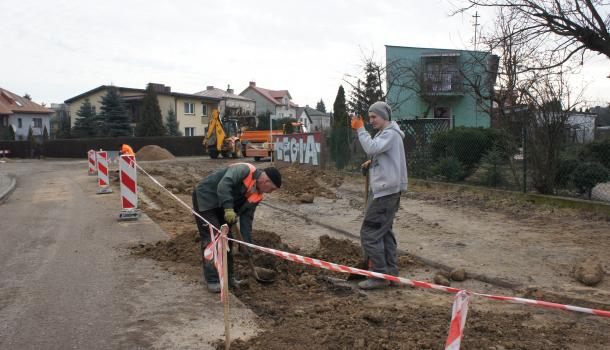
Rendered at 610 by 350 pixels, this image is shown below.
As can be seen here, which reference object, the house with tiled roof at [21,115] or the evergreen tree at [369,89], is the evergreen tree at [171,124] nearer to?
the house with tiled roof at [21,115]

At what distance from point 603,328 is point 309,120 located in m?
101

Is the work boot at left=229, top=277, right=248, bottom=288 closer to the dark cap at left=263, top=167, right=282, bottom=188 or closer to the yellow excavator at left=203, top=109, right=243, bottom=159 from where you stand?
the dark cap at left=263, top=167, right=282, bottom=188

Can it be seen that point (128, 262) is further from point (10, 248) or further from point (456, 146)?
point (456, 146)

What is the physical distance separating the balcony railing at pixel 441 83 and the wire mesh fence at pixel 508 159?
1573 cm

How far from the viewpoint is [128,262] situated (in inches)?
259

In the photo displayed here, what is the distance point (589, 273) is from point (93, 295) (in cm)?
516

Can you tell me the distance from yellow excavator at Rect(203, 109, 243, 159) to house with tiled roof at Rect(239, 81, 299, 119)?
52.9 metres

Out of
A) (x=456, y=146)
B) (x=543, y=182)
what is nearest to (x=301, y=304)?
(x=543, y=182)

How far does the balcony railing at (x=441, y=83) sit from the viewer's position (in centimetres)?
3089

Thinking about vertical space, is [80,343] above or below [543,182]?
below

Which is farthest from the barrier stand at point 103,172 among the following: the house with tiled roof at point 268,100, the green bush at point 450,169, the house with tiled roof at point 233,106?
the house with tiled roof at point 268,100

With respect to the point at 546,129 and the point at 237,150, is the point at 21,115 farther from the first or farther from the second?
the point at 546,129

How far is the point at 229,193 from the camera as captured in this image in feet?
16.1

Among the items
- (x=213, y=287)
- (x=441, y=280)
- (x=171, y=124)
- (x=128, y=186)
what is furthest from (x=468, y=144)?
(x=171, y=124)
